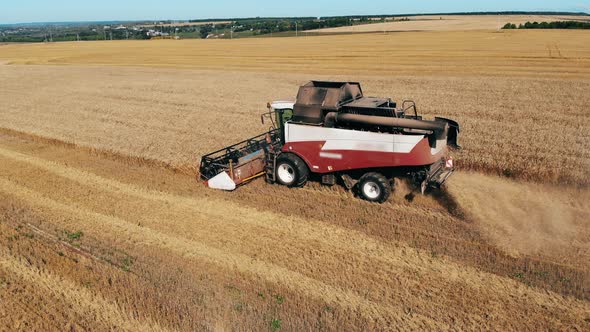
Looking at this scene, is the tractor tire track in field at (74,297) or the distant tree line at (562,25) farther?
the distant tree line at (562,25)

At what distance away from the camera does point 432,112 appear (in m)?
20.1

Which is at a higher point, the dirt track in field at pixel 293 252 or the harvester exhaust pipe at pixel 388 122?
the harvester exhaust pipe at pixel 388 122

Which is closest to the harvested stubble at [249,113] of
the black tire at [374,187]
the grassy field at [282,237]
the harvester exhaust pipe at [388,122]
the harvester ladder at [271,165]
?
the grassy field at [282,237]

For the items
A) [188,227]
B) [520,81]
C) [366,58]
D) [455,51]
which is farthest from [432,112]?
[455,51]

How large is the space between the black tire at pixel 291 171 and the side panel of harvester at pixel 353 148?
18 cm

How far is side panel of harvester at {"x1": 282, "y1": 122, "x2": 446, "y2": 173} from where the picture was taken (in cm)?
1012

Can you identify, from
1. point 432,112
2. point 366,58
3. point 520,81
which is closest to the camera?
point 432,112

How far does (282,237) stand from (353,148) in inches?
108

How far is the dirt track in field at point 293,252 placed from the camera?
23.8ft

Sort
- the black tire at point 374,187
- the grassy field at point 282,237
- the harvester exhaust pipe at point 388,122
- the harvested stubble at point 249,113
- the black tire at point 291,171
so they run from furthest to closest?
the harvested stubble at point 249,113, the black tire at point 291,171, the black tire at point 374,187, the harvester exhaust pipe at point 388,122, the grassy field at point 282,237

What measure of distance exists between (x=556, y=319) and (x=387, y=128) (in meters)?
5.24

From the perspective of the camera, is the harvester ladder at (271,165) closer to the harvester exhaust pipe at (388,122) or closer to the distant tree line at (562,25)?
the harvester exhaust pipe at (388,122)

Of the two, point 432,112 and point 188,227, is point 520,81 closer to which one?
point 432,112

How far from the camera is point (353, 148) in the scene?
10.8 metres
